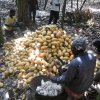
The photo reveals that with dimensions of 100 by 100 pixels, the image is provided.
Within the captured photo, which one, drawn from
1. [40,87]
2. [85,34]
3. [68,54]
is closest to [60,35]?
[68,54]

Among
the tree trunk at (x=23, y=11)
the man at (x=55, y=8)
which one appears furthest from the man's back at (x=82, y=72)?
the man at (x=55, y=8)

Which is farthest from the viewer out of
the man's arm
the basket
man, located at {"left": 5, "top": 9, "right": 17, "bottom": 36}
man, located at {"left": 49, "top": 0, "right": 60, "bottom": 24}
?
man, located at {"left": 49, "top": 0, "right": 60, "bottom": 24}

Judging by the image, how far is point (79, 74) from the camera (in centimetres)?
446

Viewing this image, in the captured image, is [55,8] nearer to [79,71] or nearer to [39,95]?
[39,95]

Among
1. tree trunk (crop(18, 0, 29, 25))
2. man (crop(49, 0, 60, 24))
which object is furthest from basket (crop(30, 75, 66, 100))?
man (crop(49, 0, 60, 24))

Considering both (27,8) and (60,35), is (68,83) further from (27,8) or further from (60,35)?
(27,8)

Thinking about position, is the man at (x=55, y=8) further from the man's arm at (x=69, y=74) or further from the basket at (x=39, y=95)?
the man's arm at (x=69, y=74)

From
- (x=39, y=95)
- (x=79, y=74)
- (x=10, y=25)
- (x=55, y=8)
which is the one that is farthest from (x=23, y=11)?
(x=79, y=74)

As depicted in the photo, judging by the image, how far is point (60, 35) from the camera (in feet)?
23.0

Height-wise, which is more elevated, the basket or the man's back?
the man's back

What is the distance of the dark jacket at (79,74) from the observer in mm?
4406

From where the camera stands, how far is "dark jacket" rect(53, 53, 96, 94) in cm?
441

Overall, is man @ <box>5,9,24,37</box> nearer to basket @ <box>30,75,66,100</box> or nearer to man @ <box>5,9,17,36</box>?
man @ <box>5,9,17,36</box>

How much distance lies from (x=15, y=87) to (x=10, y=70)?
0.53 meters
